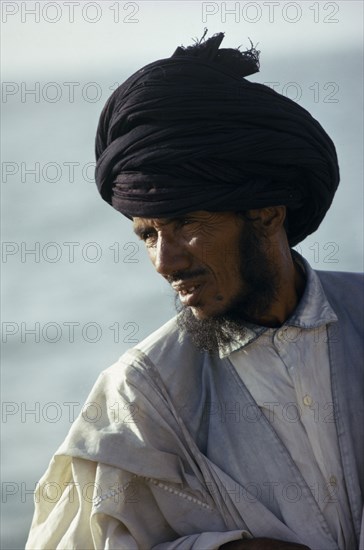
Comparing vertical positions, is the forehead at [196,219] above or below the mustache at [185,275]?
above

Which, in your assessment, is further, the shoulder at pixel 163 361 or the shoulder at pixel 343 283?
the shoulder at pixel 343 283

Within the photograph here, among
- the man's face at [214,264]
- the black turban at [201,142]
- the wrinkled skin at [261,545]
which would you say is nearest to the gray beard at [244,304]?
the man's face at [214,264]

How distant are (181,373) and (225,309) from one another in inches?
9.3

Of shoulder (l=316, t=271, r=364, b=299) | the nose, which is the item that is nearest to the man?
the nose

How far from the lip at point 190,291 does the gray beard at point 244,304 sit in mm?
81

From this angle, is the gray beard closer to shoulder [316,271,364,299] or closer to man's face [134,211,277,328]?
man's face [134,211,277,328]

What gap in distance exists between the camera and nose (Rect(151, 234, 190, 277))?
167 inches

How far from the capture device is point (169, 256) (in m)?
4.25

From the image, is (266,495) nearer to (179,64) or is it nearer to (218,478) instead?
(218,478)

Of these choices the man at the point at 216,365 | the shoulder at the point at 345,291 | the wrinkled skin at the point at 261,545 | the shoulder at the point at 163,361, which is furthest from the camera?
the shoulder at the point at 345,291

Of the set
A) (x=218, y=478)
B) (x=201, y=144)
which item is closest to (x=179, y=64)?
(x=201, y=144)

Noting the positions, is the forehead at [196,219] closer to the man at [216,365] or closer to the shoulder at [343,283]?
the man at [216,365]

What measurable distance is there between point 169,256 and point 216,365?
42 cm

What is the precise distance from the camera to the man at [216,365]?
4242mm
